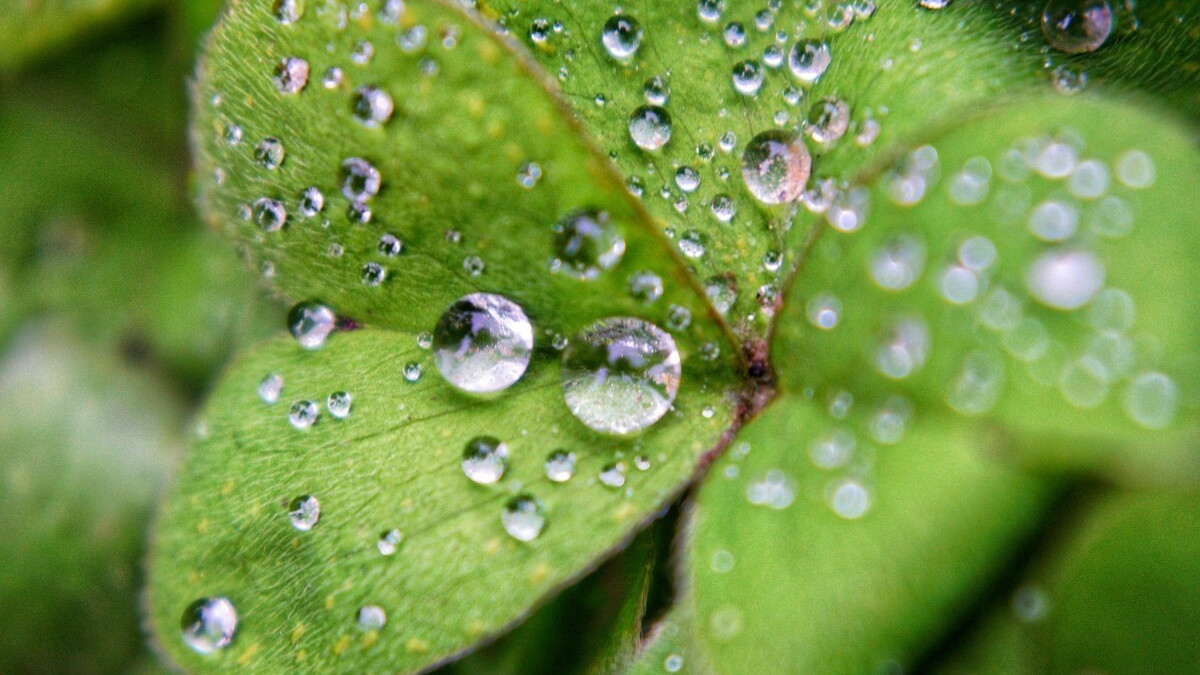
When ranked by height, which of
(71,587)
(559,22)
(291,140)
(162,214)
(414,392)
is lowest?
(71,587)

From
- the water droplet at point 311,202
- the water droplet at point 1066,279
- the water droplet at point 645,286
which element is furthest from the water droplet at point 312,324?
the water droplet at point 1066,279

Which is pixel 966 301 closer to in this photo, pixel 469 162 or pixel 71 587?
pixel 469 162

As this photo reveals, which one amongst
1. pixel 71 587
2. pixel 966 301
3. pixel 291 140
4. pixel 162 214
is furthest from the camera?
pixel 162 214

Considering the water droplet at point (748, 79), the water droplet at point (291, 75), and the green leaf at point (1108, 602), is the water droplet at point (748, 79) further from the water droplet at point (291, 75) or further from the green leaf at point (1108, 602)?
the green leaf at point (1108, 602)

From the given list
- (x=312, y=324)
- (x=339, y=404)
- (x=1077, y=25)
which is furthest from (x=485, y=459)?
(x=1077, y=25)

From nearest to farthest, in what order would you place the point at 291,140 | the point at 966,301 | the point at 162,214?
the point at 966,301 → the point at 291,140 → the point at 162,214

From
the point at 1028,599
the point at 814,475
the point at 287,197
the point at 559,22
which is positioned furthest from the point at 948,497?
the point at 287,197

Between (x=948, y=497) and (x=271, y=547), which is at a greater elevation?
(x=948, y=497)

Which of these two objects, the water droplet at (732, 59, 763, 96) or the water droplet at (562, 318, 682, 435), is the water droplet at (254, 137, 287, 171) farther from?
the water droplet at (732, 59, 763, 96)
